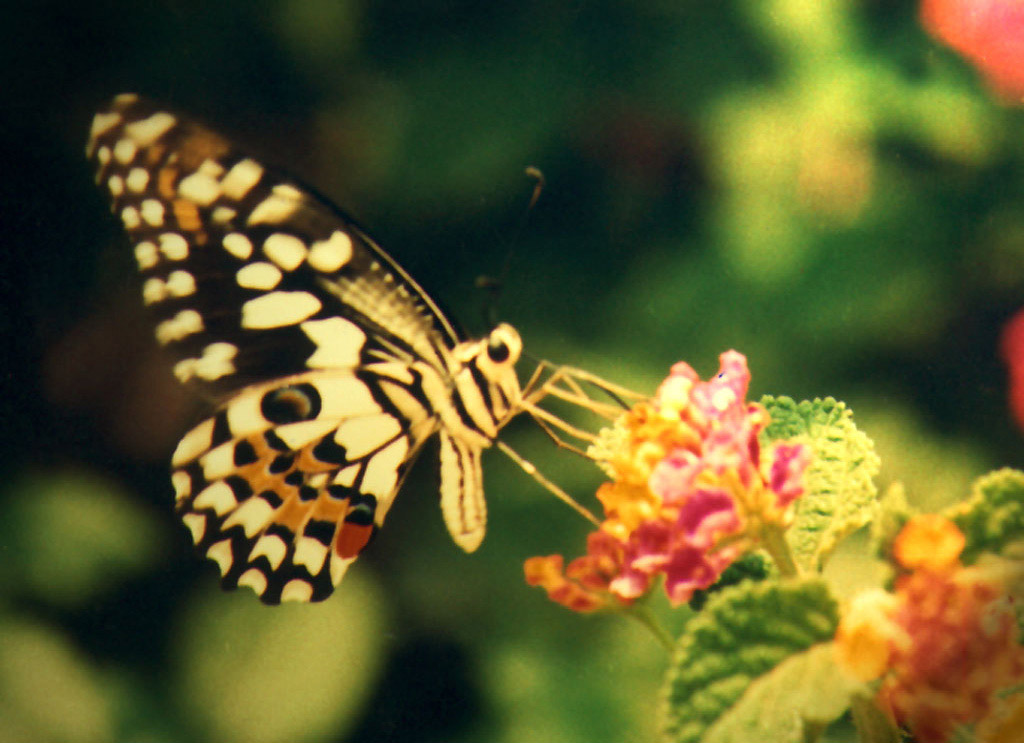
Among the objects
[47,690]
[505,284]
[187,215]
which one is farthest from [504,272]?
[47,690]

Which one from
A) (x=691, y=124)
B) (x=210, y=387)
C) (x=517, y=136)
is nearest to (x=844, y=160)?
(x=691, y=124)

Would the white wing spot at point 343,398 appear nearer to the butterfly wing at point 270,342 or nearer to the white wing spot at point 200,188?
the butterfly wing at point 270,342

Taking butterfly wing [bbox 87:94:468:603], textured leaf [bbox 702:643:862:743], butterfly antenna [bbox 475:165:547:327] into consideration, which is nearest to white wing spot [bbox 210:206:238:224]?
butterfly wing [bbox 87:94:468:603]

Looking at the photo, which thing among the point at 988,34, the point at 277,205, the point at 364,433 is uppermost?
the point at 988,34

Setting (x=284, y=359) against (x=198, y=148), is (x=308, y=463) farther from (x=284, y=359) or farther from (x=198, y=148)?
(x=198, y=148)

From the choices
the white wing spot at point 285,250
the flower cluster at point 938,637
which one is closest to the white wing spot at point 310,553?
the white wing spot at point 285,250

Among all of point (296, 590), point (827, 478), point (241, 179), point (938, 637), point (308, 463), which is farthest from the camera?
point (296, 590)
